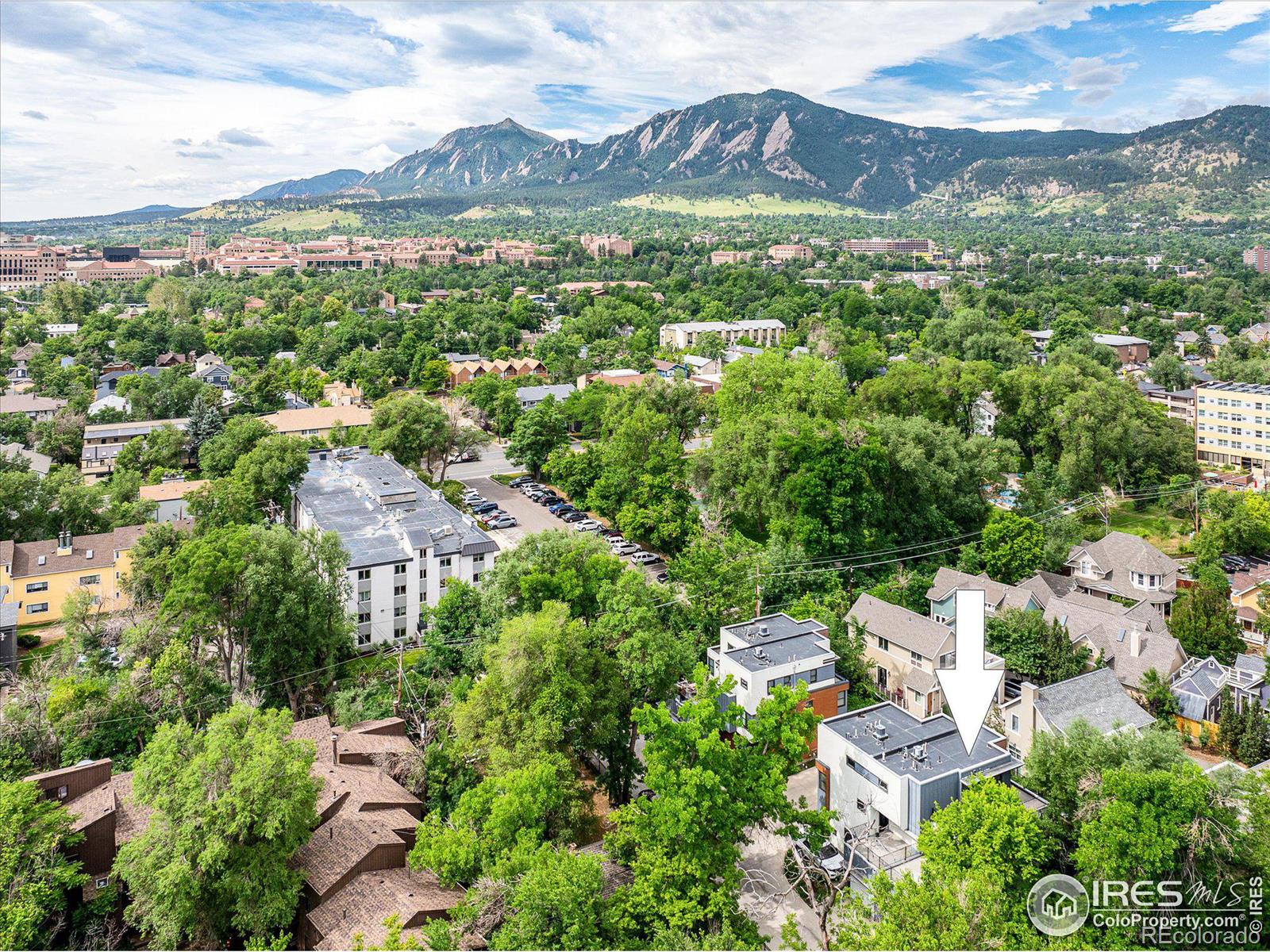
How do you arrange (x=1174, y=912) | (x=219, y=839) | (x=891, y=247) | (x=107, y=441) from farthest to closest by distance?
(x=891, y=247) → (x=107, y=441) → (x=219, y=839) → (x=1174, y=912)

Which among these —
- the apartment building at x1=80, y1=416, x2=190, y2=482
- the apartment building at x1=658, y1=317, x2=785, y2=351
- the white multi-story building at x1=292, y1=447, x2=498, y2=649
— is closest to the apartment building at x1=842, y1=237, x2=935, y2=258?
the apartment building at x1=658, y1=317, x2=785, y2=351

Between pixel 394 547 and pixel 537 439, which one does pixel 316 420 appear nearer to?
pixel 537 439

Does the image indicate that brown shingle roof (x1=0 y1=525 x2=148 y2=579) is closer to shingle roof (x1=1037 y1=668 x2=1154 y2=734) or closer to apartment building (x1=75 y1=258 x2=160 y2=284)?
shingle roof (x1=1037 y1=668 x2=1154 y2=734)

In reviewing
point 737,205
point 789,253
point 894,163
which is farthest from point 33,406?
point 894,163

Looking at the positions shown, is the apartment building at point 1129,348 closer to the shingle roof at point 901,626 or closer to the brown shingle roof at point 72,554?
the shingle roof at point 901,626

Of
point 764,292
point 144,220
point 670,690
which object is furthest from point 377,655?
point 144,220

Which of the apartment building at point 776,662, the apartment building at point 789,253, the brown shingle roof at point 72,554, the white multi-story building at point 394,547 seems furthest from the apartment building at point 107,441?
the apartment building at point 789,253
